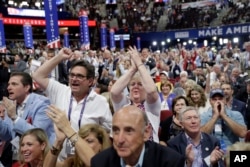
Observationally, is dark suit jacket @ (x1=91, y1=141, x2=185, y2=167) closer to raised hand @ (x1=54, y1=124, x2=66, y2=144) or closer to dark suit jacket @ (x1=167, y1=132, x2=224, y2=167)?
raised hand @ (x1=54, y1=124, x2=66, y2=144)

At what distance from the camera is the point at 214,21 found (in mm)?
29969

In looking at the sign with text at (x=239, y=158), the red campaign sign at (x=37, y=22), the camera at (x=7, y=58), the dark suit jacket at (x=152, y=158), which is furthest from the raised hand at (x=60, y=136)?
the red campaign sign at (x=37, y=22)

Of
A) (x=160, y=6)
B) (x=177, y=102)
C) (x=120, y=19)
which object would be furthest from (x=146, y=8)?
(x=177, y=102)

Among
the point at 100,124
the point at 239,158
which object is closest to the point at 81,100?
the point at 100,124

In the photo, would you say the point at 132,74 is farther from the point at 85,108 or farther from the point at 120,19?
the point at 120,19

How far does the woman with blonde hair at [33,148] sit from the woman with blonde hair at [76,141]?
0.75ft

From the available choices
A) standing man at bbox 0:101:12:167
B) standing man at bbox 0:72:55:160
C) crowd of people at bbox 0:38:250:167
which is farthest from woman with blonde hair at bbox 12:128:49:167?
standing man at bbox 0:101:12:167

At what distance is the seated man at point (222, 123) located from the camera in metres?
4.30

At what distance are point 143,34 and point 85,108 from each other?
28532mm

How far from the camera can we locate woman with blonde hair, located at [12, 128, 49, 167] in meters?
3.09

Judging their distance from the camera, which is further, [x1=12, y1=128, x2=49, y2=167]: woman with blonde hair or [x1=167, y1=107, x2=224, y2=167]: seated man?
[x1=167, y1=107, x2=224, y2=167]: seated man

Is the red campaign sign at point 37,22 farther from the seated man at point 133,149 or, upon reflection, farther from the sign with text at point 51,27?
the seated man at point 133,149

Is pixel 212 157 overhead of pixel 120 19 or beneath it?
beneath

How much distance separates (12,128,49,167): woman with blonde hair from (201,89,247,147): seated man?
6.08ft
